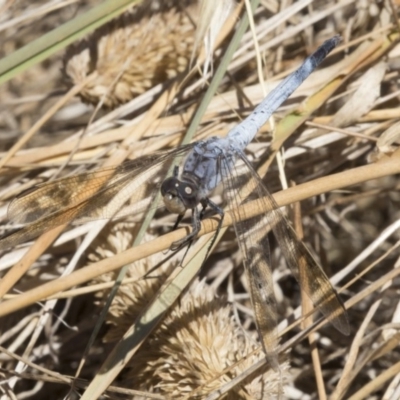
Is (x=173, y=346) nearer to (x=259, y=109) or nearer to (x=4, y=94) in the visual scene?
(x=259, y=109)

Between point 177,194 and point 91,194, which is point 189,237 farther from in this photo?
point 91,194

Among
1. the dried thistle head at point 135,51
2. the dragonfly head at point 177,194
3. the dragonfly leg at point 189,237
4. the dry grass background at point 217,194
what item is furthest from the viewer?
the dried thistle head at point 135,51

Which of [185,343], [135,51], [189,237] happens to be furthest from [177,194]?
[135,51]

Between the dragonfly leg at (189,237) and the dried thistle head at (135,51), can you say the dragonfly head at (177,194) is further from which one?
the dried thistle head at (135,51)

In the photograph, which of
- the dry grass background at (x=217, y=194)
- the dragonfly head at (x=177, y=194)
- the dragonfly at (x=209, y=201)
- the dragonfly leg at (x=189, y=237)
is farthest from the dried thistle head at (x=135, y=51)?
the dragonfly leg at (x=189, y=237)

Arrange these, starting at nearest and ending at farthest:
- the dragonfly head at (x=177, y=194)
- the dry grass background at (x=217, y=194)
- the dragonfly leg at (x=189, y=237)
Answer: the dragonfly leg at (x=189, y=237) → the dragonfly head at (x=177, y=194) → the dry grass background at (x=217, y=194)
